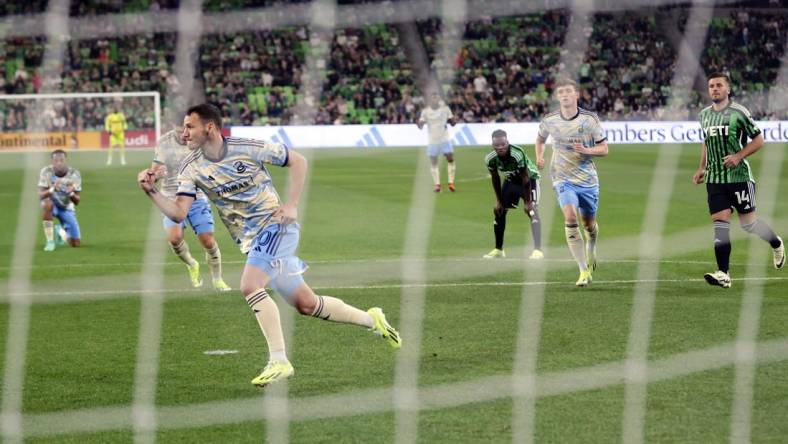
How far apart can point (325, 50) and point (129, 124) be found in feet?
29.6

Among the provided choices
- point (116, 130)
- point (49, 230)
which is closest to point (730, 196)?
point (49, 230)

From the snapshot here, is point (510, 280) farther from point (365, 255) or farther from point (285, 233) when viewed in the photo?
point (285, 233)

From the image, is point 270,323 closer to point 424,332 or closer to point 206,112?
point 206,112

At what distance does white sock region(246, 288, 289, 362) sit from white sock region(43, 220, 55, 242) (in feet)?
36.4

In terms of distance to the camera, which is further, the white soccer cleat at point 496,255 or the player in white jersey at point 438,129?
the player in white jersey at point 438,129

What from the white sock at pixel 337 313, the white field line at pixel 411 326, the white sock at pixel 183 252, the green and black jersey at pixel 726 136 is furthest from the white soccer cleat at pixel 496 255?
the white sock at pixel 337 313

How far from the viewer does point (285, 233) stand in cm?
857

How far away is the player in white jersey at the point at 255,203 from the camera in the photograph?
8344 millimetres

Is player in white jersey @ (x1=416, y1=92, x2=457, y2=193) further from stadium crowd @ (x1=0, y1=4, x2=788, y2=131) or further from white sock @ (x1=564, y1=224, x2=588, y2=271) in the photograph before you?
white sock @ (x1=564, y1=224, x2=588, y2=271)

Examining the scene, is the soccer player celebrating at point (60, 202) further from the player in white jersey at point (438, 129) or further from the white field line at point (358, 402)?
the white field line at point (358, 402)

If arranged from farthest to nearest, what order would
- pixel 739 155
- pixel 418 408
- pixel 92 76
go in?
pixel 92 76, pixel 739 155, pixel 418 408

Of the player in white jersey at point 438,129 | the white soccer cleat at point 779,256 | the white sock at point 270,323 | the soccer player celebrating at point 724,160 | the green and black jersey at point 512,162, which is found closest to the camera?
the white sock at point 270,323

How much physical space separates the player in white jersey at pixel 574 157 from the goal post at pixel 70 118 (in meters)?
26.0

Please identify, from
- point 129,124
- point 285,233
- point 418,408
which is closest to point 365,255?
point 285,233
